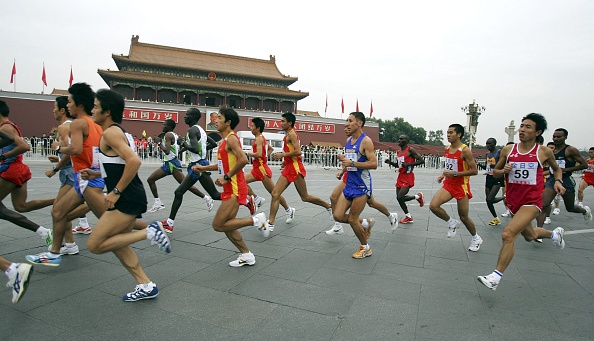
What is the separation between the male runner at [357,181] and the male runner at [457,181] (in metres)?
1.28

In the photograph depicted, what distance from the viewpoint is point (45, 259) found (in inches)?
148

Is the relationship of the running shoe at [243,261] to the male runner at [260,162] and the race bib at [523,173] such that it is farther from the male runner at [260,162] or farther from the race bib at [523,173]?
the race bib at [523,173]

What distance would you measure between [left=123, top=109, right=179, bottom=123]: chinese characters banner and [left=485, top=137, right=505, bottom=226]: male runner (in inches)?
1192

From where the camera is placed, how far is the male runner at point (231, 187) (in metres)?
3.83

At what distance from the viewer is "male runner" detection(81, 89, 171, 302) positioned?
9.47 feet

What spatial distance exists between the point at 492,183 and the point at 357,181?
4.16m

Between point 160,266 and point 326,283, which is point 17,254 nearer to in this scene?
point 160,266

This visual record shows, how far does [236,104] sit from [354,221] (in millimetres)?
36960

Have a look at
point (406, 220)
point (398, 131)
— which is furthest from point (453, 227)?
point (398, 131)

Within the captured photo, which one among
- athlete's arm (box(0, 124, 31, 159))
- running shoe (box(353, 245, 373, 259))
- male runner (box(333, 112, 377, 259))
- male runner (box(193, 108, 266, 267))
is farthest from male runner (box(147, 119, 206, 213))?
running shoe (box(353, 245, 373, 259))

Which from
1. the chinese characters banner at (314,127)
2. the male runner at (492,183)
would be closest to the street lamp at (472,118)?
the chinese characters banner at (314,127)

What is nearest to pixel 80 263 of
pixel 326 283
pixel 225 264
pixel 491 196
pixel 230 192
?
pixel 225 264

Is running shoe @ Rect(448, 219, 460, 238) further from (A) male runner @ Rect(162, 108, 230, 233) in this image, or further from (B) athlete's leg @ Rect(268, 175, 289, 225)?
(A) male runner @ Rect(162, 108, 230, 233)

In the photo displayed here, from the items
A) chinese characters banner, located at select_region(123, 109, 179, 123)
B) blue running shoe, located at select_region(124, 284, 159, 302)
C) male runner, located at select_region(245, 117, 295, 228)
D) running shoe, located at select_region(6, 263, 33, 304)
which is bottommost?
blue running shoe, located at select_region(124, 284, 159, 302)
